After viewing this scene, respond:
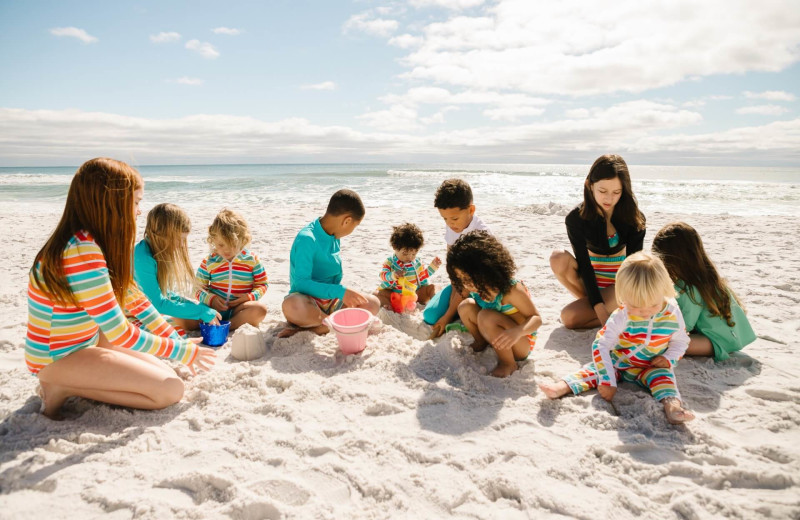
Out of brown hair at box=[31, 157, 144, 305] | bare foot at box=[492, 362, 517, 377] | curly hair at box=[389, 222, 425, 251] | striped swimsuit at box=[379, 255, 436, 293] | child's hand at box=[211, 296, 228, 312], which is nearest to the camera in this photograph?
brown hair at box=[31, 157, 144, 305]

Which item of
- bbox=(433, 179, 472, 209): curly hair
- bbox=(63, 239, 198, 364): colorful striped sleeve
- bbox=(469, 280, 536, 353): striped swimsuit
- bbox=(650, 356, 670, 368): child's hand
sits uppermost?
bbox=(433, 179, 472, 209): curly hair

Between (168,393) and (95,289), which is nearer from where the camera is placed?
(95,289)

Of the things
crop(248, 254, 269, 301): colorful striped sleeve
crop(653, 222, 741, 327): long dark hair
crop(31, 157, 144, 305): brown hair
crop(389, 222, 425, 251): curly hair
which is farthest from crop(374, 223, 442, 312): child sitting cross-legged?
crop(31, 157, 144, 305): brown hair

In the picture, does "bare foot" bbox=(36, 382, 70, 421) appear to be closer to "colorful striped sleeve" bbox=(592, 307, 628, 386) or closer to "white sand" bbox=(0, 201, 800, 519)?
"white sand" bbox=(0, 201, 800, 519)

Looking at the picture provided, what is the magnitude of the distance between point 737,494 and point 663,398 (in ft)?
1.95

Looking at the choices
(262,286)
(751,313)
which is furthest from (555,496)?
(751,313)

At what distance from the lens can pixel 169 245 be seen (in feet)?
9.85

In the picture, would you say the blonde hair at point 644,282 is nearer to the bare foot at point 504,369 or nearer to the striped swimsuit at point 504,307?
→ the striped swimsuit at point 504,307

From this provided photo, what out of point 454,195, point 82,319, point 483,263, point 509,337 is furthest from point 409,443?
point 454,195

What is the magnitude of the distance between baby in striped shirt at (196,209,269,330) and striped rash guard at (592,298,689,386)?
245cm

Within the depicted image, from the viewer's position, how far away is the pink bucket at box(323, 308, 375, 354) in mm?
2771

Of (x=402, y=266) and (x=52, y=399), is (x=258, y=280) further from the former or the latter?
(x=52, y=399)

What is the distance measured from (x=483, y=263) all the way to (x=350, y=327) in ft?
3.08

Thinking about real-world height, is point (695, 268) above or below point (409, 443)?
above
